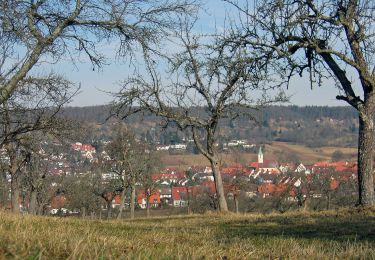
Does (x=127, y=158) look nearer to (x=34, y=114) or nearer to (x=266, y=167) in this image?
(x=34, y=114)

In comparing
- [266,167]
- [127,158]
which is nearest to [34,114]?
[127,158]

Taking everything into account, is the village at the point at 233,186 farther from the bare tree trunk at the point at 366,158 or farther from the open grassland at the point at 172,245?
the open grassland at the point at 172,245

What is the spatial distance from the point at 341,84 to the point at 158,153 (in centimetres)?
3078

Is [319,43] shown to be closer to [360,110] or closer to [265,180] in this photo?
[360,110]

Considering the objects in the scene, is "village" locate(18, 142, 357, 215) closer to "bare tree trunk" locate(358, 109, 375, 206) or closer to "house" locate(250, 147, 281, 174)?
"house" locate(250, 147, 281, 174)

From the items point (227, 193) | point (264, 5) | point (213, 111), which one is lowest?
point (227, 193)

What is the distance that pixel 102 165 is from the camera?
1581 inches

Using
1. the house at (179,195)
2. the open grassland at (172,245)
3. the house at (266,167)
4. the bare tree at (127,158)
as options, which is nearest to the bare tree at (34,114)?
the open grassland at (172,245)

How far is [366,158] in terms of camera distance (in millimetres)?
13547

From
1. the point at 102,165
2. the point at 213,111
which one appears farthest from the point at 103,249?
the point at 102,165

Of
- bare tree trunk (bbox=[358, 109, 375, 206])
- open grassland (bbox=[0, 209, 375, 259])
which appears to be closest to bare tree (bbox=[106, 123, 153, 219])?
bare tree trunk (bbox=[358, 109, 375, 206])

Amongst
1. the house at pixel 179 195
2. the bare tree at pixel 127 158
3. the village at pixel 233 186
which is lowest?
the house at pixel 179 195

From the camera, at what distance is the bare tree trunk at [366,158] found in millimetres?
13453

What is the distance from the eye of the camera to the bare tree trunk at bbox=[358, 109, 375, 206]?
13453 millimetres
